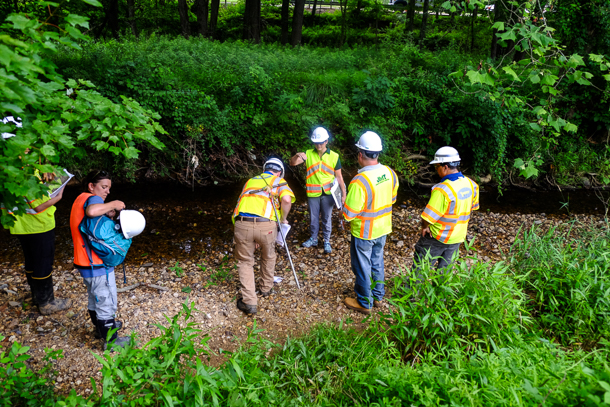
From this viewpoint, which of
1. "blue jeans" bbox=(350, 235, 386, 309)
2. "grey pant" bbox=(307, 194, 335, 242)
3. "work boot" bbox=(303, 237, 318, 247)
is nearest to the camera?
"blue jeans" bbox=(350, 235, 386, 309)

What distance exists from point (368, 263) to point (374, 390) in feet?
6.16

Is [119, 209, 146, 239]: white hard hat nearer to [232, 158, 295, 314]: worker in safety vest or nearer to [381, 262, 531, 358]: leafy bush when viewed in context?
[232, 158, 295, 314]: worker in safety vest

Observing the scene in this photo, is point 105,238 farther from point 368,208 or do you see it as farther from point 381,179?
point 381,179

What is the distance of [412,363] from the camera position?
3.20m

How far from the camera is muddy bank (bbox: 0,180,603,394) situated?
418 cm

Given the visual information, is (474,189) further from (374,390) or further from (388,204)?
(374,390)

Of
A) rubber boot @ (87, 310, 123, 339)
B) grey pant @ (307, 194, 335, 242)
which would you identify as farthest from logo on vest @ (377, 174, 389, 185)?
rubber boot @ (87, 310, 123, 339)

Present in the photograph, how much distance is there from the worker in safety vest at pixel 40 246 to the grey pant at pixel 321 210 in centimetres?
338

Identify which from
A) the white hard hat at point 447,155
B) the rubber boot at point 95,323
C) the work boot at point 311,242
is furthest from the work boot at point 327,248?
the rubber boot at point 95,323

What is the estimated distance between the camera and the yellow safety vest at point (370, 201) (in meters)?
4.16

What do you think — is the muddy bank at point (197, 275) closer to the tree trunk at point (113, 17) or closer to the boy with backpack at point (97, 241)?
the boy with backpack at point (97, 241)

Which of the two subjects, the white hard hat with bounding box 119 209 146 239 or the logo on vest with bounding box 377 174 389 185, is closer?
the white hard hat with bounding box 119 209 146 239

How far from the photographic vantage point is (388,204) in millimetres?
4344

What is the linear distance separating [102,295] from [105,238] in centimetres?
61
